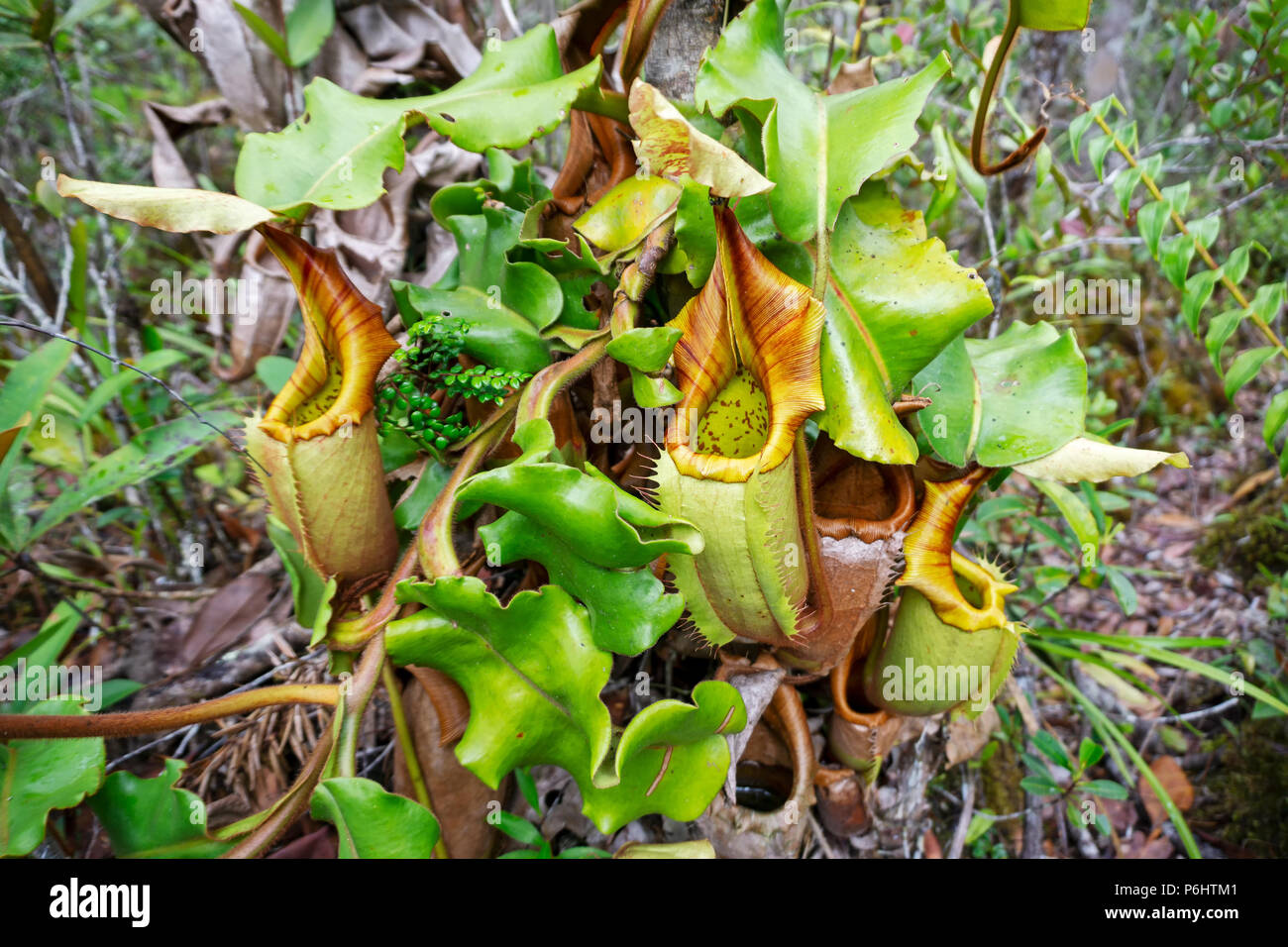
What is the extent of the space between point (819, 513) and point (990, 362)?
357 mm

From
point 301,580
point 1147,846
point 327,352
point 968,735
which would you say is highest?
point 327,352

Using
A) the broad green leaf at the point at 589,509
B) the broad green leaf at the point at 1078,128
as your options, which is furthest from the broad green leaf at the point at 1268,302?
the broad green leaf at the point at 589,509

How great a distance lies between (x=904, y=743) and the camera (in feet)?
4.03

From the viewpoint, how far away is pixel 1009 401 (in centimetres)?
97

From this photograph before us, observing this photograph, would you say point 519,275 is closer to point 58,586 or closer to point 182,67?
point 58,586

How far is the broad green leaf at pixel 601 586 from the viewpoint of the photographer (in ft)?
2.50

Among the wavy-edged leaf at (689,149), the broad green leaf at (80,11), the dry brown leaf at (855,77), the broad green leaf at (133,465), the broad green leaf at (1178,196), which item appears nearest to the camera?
the wavy-edged leaf at (689,149)

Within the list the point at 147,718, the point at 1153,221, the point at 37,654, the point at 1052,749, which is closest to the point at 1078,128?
the point at 1153,221

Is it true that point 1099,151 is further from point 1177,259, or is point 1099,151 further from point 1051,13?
point 1051,13

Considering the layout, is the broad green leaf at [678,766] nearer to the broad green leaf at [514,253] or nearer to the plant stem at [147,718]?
the plant stem at [147,718]

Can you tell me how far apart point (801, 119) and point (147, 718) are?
113cm

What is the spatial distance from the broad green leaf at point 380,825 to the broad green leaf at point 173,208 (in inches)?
25.8

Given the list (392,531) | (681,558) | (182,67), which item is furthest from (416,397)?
(182,67)
